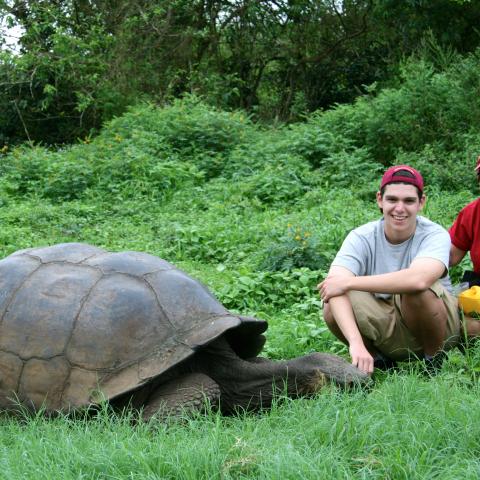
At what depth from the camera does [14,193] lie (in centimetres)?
868

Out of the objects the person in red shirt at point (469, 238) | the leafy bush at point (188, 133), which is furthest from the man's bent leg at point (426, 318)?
the leafy bush at point (188, 133)

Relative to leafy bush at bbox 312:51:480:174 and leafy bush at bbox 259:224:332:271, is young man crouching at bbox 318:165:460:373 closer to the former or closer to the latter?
leafy bush at bbox 259:224:332:271

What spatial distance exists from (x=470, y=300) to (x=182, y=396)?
56.1 inches

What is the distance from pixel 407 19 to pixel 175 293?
9445 mm

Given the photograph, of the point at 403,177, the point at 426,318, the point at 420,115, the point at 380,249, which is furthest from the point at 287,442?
the point at 420,115

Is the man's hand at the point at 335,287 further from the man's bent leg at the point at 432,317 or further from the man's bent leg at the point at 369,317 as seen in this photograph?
the man's bent leg at the point at 432,317

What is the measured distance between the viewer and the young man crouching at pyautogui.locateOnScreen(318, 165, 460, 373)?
3.42 m

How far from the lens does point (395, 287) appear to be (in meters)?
3.39

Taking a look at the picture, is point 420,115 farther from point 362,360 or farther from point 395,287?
point 362,360

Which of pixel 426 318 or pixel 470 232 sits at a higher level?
pixel 470 232

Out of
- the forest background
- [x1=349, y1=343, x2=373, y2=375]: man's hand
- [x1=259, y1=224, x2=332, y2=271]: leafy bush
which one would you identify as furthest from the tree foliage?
[x1=349, y1=343, x2=373, y2=375]: man's hand

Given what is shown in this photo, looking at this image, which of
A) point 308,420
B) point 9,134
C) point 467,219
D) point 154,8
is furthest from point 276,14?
point 308,420

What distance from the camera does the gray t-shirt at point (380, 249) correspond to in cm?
361

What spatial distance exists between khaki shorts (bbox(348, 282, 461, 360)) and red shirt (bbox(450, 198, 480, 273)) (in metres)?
0.27
